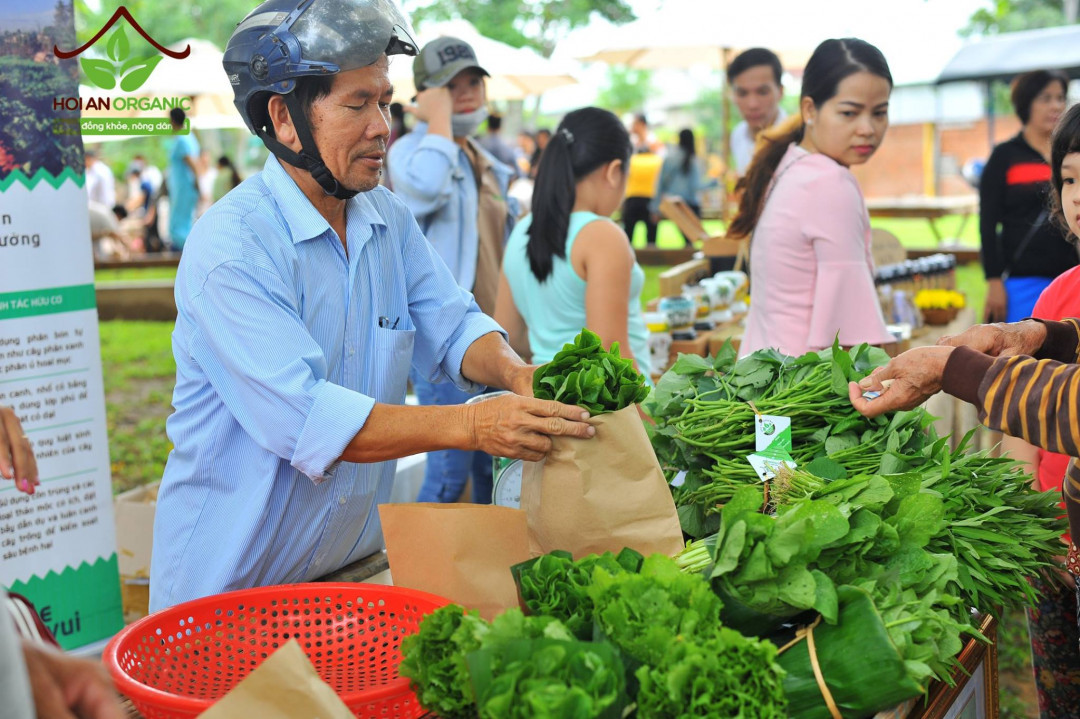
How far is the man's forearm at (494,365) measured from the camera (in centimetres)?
218

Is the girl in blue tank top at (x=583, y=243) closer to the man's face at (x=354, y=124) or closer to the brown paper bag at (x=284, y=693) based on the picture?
the man's face at (x=354, y=124)

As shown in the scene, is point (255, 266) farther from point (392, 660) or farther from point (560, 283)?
point (560, 283)

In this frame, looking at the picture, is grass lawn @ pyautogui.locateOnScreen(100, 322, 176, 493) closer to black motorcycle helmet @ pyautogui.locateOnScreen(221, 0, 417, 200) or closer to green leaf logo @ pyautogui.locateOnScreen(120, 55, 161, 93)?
green leaf logo @ pyautogui.locateOnScreen(120, 55, 161, 93)

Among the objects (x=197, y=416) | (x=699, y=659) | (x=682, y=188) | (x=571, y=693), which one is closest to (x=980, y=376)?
(x=699, y=659)

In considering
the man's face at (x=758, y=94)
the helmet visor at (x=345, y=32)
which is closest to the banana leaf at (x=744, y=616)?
the helmet visor at (x=345, y=32)

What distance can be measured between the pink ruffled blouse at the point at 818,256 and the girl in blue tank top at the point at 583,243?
0.50 metres

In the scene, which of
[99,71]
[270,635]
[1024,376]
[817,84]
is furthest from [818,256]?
[99,71]

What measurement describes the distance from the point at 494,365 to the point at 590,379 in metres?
0.50

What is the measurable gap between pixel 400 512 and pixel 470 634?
1.40 ft

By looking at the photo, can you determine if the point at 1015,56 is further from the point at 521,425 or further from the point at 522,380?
the point at 521,425

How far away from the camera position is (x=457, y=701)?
137 centimetres

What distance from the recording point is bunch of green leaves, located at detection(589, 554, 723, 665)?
1339mm

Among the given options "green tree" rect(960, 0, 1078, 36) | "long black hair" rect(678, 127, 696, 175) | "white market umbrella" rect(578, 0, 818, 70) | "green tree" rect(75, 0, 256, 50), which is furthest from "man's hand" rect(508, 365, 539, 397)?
"green tree" rect(75, 0, 256, 50)

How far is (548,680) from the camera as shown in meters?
1.22
